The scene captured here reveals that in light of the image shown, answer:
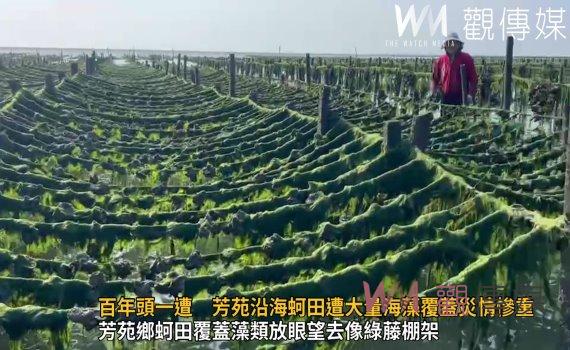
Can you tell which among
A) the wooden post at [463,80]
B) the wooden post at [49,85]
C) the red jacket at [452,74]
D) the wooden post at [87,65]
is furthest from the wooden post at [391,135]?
Answer: the wooden post at [87,65]

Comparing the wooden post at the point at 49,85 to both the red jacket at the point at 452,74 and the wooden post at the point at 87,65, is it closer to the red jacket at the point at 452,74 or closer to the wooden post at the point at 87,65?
the red jacket at the point at 452,74

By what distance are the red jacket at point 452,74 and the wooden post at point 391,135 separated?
3846 mm

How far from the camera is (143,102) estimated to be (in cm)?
2897

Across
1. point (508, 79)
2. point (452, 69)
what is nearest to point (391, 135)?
point (452, 69)

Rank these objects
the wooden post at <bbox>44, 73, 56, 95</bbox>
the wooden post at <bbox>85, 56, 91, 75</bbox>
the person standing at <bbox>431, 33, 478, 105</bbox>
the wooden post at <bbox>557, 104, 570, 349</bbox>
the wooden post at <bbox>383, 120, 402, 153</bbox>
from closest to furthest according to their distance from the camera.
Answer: the wooden post at <bbox>557, 104, 570, 349</bbox>
the wooden post at <bbox>383, 120, 402, 153</bbox>
the person standing at <bbox>431, 33, 478, 105</bbox>
the wooden post at <bbox>44, 73, 56, 95</bbox>
the wooden post at <bbox>85, 56, 91, 75</bbox>

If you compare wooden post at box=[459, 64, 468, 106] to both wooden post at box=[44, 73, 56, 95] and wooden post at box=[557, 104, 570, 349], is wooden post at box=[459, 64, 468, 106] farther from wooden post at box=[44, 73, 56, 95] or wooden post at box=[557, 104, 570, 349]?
wooden post at box=[44, 73, 56, 95]

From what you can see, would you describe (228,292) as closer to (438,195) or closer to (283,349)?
(283,349)

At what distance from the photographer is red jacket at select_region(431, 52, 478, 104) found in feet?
46.0

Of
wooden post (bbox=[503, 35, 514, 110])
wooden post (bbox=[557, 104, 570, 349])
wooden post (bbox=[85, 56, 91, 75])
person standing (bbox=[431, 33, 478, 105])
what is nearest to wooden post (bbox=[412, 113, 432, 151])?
person standing (bbox=[431, 33, 478, 105])

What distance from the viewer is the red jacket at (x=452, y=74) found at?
14.0m

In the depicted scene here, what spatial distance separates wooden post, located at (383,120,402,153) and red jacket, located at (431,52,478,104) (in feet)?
12.6

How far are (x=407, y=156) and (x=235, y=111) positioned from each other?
12.5 metres

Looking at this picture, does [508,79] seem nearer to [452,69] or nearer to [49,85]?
[452,69]

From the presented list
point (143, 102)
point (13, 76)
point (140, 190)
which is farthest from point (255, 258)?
point (13, 76)
